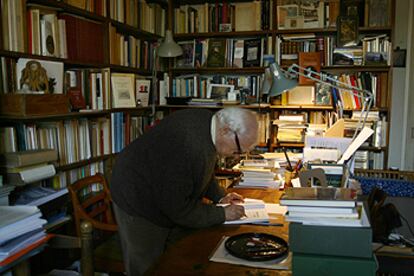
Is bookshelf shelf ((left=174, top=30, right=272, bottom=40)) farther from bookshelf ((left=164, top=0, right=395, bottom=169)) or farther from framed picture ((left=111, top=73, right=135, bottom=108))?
framed picture ((left=111, top=73, right=135, bottom=108))

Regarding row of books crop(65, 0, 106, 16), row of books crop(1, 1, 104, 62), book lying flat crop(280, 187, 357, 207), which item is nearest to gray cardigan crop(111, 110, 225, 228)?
book lying flat crop(280, 187, 357, 207)

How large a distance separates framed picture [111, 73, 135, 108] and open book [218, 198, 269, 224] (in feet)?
5.03

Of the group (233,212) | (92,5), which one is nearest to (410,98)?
(233,212)

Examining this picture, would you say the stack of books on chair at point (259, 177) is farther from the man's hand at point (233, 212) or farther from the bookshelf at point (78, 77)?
the bookshelf at point (78, 77)

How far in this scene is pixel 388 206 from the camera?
1.54 metres

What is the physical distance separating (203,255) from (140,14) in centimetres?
275

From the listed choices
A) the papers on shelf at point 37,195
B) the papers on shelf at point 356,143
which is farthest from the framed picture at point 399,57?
the papers on shelf at point 37,195

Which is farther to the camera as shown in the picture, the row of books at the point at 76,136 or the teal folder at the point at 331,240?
the row of books at the point at 76,136

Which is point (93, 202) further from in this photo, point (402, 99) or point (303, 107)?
point (402, 99)

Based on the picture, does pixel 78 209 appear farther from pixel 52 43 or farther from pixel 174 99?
pixel 174 99

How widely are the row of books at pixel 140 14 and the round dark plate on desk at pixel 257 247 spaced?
2257 millimetres

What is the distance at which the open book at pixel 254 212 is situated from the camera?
1.66 m

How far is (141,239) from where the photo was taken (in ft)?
5.69

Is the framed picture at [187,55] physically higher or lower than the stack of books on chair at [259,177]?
higher
